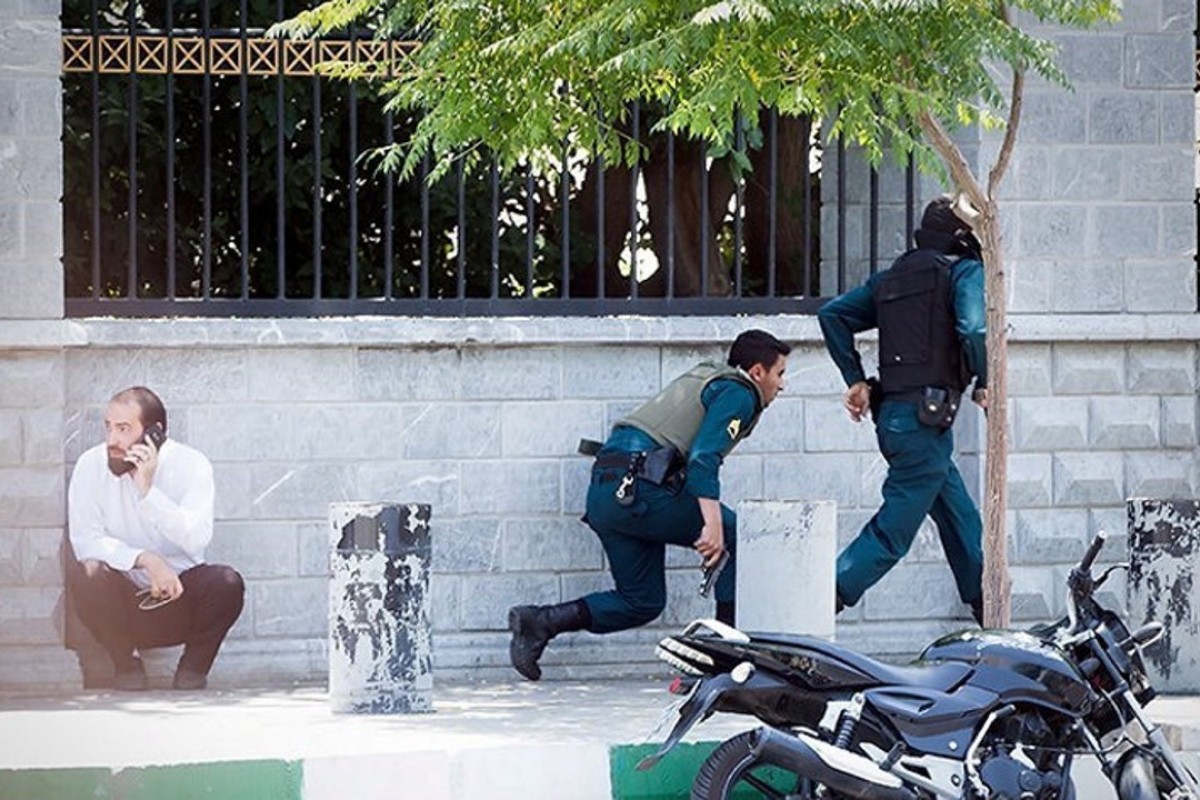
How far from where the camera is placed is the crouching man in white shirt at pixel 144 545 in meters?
11.3

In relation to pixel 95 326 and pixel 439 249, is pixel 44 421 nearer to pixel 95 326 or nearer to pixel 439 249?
pixel 95 326

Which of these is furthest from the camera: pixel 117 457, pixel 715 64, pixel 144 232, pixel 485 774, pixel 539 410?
pixel 144 232

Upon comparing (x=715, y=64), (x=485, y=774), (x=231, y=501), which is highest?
(x=715, y=64)

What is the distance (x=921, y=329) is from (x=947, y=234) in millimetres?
409

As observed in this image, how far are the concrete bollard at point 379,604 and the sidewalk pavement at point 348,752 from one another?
0.12 metres

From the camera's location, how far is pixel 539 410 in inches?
477

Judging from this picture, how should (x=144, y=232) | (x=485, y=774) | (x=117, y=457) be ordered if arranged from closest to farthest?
1. (x=485, y=774)
2. (x=117, y=457)
3. (x=144, y=232)

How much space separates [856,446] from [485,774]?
3.78m

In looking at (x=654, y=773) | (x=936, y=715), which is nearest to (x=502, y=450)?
(x=654, y=773)

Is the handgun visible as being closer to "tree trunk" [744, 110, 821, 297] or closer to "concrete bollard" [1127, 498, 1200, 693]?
"concrete bollard" [1127, 498, 1200, 693]

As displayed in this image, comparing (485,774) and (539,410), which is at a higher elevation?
(539,410)

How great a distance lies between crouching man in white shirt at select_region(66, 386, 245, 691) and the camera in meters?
11.3

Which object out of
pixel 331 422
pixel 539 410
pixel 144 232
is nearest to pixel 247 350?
pixel 331 422

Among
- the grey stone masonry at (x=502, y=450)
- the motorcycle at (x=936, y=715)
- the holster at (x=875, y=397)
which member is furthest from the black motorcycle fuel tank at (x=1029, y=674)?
the grey stone masonry at (x=502, y=450)
